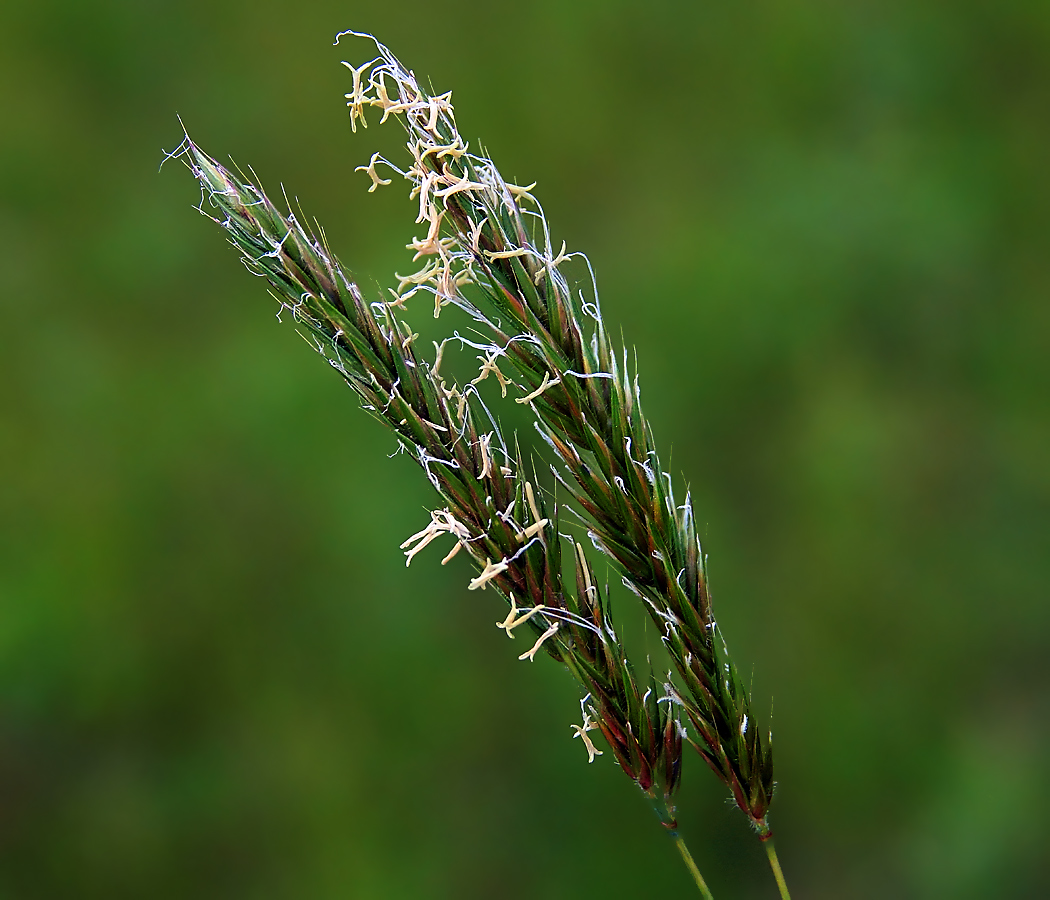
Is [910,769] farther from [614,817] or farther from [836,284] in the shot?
[836,284]

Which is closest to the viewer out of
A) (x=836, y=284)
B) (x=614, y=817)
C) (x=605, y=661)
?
(x=605, y=661)

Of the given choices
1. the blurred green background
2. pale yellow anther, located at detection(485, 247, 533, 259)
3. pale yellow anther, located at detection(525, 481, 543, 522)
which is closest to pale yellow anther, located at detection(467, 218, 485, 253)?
pale yellow anther, located at detection(485, 247, 533, 259)

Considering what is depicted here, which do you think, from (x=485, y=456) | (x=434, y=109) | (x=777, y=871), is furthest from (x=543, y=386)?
(x=777, y=871)

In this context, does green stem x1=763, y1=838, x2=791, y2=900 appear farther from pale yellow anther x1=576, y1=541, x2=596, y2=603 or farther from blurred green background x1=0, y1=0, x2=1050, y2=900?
blurred green background x1=0, y1=0, x2=1050, y2=900

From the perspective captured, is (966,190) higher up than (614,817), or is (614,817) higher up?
(966,190)

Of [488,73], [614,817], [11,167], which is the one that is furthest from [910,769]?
[11,167]

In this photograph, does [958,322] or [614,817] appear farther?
[958,322]

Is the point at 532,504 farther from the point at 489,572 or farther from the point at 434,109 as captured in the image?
the point at 434,109
